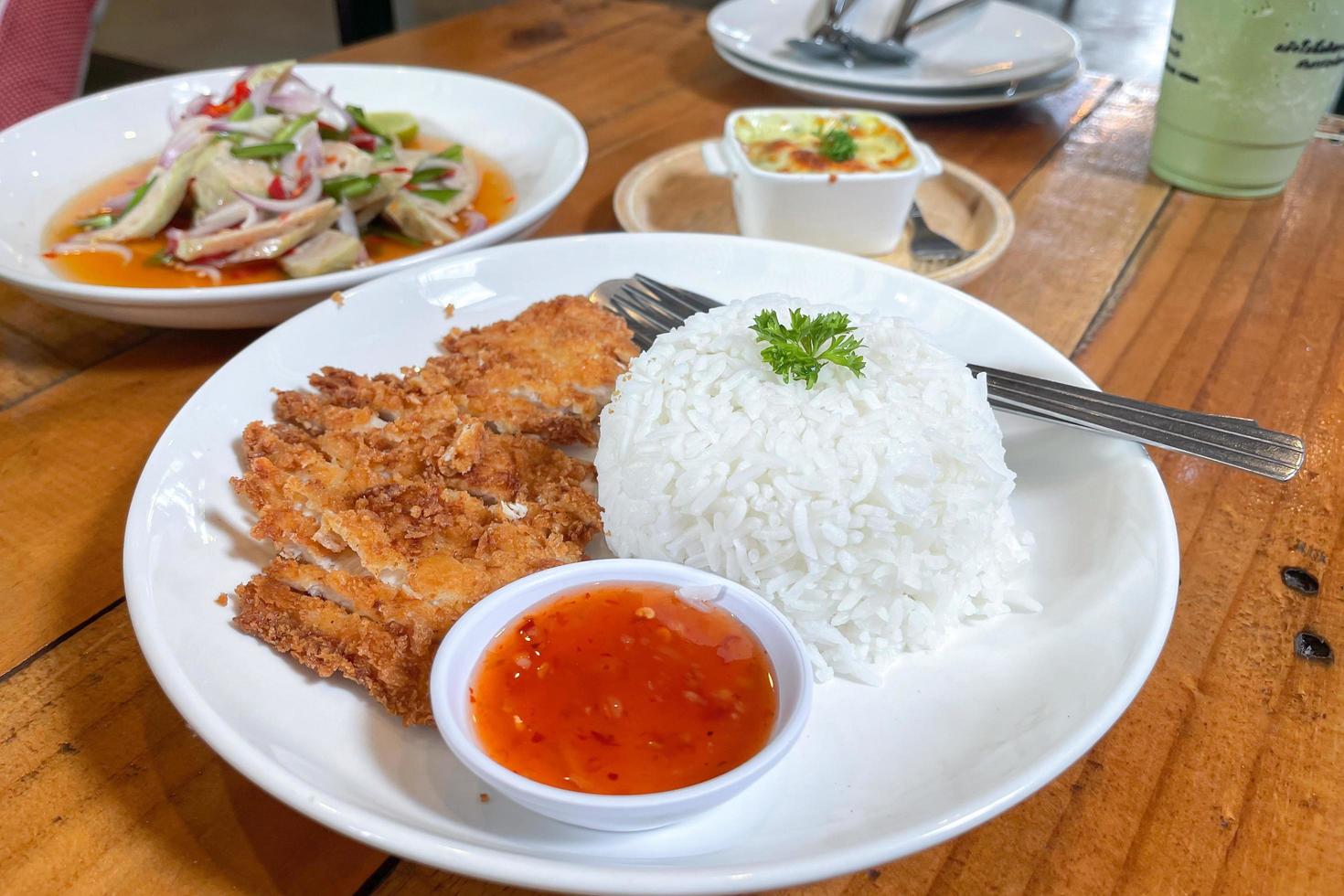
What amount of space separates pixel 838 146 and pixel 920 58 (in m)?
1.43

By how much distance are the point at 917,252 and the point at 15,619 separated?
2247mm

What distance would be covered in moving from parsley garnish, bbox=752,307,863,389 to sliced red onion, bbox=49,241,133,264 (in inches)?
73.2

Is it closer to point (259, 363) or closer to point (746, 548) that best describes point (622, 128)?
point (259, 363)

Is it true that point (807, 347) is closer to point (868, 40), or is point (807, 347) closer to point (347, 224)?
point (347, 224)

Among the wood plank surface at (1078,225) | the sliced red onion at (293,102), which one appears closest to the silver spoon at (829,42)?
the wood plank surface at (1078,225)

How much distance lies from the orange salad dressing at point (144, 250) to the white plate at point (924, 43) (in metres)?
1.41

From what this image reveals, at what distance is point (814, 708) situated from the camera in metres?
1.43

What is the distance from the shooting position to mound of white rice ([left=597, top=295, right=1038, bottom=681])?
4.97ft

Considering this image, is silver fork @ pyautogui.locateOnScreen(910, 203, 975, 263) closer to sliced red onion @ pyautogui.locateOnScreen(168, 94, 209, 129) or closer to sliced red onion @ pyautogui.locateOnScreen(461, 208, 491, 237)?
sliced red onion @ pyautogui.locateOnScreen(461, 208, 491, 237)

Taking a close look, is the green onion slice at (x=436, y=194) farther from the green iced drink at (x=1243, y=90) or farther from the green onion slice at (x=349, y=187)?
the green iced drink at (x=1243, y=90)

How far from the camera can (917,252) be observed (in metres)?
2.67

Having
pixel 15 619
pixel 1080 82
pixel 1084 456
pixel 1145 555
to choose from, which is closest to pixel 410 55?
pixel 1080 82

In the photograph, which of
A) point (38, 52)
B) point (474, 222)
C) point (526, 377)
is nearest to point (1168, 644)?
point (526, 377)

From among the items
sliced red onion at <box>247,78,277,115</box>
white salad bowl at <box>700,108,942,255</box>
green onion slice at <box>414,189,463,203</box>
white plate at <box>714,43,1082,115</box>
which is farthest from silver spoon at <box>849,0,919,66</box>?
sliced red onion at <box>247,78,277,115</box>
